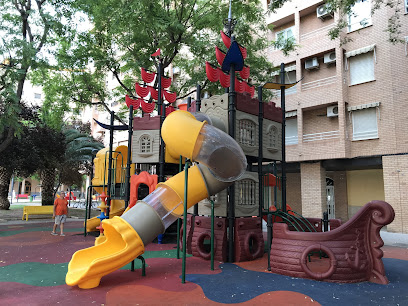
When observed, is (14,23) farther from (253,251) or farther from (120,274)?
(253,251)

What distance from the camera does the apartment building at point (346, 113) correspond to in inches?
604

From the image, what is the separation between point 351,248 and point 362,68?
45.7ft

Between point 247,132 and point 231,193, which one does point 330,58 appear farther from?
point 231,193

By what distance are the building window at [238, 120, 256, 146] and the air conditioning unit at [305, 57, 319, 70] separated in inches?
455

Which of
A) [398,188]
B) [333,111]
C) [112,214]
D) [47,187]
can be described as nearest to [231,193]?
[112,214]

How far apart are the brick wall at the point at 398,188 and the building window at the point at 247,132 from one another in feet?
31.1

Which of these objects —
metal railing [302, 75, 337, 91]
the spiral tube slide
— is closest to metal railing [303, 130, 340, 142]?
metal railing [302, 75, 337, 91]

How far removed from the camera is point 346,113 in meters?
17.4

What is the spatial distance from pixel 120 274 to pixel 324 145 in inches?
555

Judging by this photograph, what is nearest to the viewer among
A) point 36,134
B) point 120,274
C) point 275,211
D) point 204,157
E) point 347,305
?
point 347,305

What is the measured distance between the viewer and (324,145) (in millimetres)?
17422

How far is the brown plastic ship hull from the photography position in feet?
20.5

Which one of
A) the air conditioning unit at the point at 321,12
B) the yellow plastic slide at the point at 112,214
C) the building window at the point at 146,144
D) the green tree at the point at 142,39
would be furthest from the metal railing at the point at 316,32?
the yellow plastic slide at the point at 112,214

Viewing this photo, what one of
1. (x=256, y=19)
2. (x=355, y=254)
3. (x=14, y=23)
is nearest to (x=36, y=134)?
(x=14, y=23)
